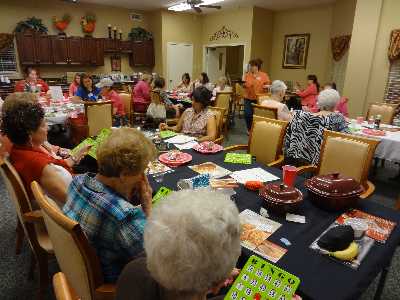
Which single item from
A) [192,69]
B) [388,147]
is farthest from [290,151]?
[192,69]

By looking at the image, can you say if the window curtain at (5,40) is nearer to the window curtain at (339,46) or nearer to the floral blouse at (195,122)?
the floral blouse at (195,122)

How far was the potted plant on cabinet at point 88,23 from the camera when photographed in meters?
7.46

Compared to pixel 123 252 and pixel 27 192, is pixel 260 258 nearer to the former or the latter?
pixel 123 252

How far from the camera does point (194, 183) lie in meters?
Answer: 1.60

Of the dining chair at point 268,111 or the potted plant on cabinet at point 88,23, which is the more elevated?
the potted plant on cabinet at point 88,23

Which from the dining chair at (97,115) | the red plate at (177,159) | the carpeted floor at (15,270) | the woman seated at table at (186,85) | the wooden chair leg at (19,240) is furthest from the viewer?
the woman seated at table at (186,85)

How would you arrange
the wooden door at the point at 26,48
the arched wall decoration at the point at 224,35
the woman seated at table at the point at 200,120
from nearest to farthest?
the woman seated at table at the point at 200,120 < the wooden door at the point at 26,48 < the arched wall decoration at the point at 224,35

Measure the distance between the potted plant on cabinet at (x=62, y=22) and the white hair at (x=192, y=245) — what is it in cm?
802

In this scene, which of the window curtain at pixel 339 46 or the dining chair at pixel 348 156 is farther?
the window curtain at pixel 339 46

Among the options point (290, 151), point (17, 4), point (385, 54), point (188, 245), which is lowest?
point (290, 151)

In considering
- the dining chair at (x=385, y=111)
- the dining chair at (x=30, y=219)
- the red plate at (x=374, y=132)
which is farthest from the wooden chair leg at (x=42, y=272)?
the dining chair at (x=385, y=111)

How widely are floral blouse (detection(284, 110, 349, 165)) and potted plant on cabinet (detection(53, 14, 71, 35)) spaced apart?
22.4ft

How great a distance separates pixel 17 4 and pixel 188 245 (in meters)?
8.24

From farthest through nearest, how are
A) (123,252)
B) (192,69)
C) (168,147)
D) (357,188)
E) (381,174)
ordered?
(192,69) < (381,174) < (168,147) < (357,188) < (123,252)
